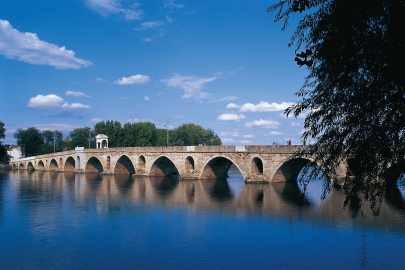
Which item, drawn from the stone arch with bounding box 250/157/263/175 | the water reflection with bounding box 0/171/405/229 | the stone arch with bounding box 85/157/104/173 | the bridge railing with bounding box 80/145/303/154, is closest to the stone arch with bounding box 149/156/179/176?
the bridge railing with bounding box 80/145/303/154

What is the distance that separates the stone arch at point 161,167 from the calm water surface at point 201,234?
1979 cm

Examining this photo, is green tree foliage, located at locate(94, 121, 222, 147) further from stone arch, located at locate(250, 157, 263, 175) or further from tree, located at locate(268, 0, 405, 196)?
tree, located at locate(268, 0, 405, 196)

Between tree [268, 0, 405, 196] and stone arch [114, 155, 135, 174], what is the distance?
45772mm

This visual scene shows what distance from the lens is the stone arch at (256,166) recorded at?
34128mm

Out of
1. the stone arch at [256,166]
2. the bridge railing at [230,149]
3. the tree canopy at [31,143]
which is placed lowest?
the stone arch at [256,166]

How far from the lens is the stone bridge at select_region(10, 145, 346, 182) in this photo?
107 feet

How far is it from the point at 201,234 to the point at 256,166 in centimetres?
1936

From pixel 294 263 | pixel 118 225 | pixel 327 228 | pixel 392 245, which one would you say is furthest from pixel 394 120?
pixel 118 225

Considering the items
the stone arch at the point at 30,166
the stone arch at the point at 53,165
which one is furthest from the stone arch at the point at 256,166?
the stone arch at the point at 30,166

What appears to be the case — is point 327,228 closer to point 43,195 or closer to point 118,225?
point 118,225

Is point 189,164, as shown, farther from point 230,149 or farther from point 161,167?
point 230,149

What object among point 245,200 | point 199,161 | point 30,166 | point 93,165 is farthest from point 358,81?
point 30,166

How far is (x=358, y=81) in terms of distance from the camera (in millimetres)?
8141

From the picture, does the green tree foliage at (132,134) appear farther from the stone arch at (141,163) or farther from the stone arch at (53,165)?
the stone arch at (141,163)
